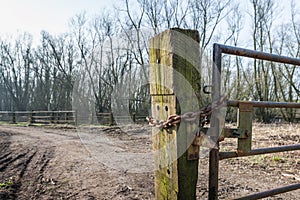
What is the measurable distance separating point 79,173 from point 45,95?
25.6m

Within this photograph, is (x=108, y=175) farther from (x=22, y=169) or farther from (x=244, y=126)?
(x=244, y=126)

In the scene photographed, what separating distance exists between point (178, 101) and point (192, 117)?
83mm

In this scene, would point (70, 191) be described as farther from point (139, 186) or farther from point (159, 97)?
point (159, 97)

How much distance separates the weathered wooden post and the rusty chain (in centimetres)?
2

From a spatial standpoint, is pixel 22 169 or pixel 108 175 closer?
pixel 108 175

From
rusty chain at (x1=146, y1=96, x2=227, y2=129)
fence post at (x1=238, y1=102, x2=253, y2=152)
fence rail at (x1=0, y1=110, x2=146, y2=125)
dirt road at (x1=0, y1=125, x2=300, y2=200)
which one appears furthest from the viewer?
fence rail at (x1=0, y1=110, x2=146, y2=125)

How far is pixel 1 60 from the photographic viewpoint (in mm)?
29203

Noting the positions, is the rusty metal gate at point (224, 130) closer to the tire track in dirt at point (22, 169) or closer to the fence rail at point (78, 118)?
the tire track in dirt at point (22, 169)

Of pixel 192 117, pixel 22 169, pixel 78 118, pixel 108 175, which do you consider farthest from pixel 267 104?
pixel 78 118

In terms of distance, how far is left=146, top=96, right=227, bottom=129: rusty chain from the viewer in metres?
0.92

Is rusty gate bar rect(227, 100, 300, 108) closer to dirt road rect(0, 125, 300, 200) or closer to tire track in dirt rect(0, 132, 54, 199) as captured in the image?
dirt road rect(0, 125, 300, 200)

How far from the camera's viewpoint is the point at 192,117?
930 mm

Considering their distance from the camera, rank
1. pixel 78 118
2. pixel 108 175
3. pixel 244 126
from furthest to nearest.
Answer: pixel 78 118
pixel 108 175
pixel 244 126

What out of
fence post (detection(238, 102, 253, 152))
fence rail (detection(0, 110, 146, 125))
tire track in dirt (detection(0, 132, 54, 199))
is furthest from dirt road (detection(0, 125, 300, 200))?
fence rail (detection(0, 110, 146, 125))
